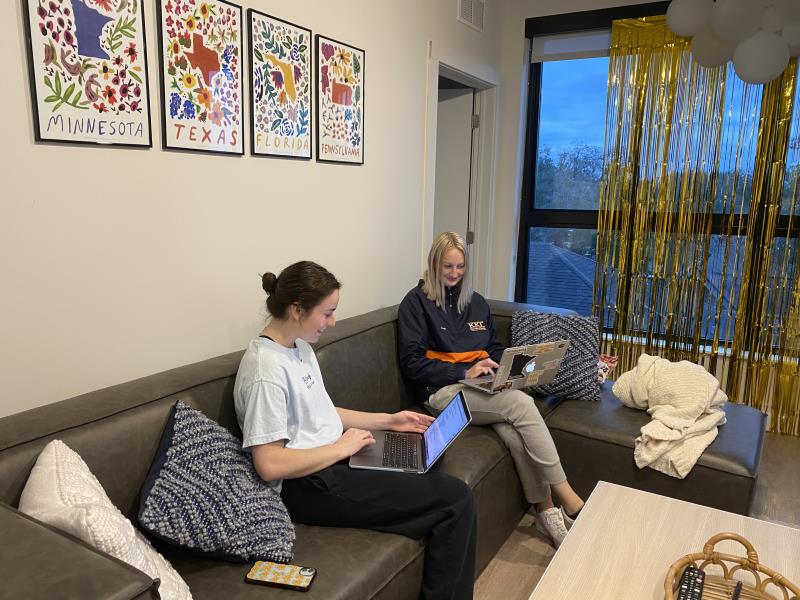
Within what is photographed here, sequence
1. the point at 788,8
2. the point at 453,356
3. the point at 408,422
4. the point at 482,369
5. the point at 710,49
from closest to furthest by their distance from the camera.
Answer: the point at 408,422, the point at 482,369, the point at 453,356, the point at 788,8, the point at 710,49

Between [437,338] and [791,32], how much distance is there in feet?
7.27

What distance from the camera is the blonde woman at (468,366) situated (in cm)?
224

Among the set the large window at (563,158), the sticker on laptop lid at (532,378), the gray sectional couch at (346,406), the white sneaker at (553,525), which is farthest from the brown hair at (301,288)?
the large window at (563,158)

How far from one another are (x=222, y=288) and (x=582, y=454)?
1.51m

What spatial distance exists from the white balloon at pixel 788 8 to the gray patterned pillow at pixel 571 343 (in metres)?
1.65

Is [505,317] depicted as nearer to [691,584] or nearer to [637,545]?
[637,545]

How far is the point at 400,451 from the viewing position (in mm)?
1856

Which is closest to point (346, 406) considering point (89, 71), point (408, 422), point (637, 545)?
point (408, 422)

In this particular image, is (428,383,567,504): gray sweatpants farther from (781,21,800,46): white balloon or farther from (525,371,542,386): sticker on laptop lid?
(781,21,800,46): white balloon

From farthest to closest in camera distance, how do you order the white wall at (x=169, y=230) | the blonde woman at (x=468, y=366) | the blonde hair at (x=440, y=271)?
the blonde hair at (x=440, y=271), the blonde woman at (x=468, y=366), the white wall at (x=169, y=230)

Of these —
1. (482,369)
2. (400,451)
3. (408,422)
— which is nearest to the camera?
(400,451)

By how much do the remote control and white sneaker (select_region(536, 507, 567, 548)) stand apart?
846 millimetres

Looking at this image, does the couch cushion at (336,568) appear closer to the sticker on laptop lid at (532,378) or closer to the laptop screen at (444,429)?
the laptop screen at (444,429)

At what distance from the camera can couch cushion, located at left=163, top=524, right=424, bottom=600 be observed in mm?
1329
